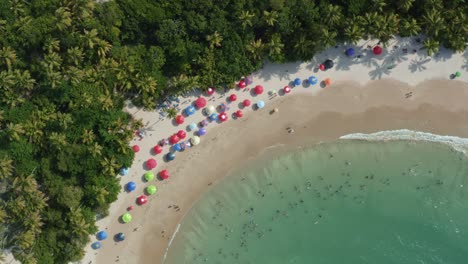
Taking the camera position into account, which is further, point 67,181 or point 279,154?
point 279,154

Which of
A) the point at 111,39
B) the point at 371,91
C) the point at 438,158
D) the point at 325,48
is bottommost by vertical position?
the point at 438,158

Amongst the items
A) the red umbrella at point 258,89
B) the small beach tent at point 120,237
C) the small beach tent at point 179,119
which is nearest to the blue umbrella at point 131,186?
the small beach tent at point 120,237

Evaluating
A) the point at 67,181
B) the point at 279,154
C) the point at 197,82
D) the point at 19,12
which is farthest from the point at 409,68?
the point at 19,12

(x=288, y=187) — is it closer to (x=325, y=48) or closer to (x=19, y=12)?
(x=325, y=48)

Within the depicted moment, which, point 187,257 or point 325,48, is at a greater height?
point 325,48

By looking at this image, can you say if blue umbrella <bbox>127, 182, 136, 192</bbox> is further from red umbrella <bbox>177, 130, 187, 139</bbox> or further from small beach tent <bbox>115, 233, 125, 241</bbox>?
red umbrella <bbox>177, 130, 187, 139</bbox>

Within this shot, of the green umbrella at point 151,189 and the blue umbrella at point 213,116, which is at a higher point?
the blue umbrella at point 213,116

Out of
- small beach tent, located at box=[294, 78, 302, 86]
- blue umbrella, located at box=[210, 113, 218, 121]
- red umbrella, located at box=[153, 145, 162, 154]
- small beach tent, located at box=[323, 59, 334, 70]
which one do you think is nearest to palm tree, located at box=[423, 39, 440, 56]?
small beach tent, located at box=[323, 59, 334, 70]

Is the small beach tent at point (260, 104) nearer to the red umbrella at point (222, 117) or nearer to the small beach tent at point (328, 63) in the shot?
the red umbrella at point (222, 117)
